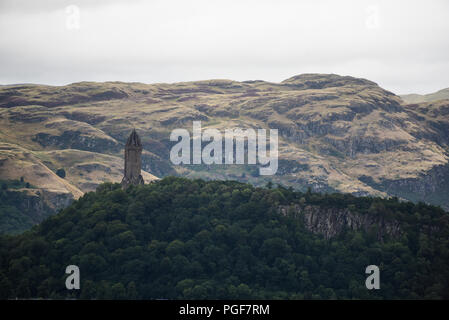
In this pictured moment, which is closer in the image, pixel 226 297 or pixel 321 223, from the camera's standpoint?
pixel 226 297

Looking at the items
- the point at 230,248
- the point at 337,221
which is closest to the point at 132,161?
the point at 230,248

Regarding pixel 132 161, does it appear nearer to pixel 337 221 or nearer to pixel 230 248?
pixel 230 248

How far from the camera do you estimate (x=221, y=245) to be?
152 meters

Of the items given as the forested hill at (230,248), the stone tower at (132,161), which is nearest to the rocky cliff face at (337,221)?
the forested hill at (230,248)

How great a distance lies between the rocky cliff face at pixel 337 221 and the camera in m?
156

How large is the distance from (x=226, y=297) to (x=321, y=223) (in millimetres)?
34459

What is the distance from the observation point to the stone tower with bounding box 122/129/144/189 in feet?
593

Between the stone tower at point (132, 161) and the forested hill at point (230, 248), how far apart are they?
9.43 metres

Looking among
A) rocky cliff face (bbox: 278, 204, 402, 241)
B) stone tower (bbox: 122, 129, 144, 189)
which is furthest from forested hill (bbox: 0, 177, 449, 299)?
stone tower (bbox: 122, 129, 144, 189)

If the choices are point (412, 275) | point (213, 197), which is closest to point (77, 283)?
point (213, 197)

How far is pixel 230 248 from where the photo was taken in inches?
6024

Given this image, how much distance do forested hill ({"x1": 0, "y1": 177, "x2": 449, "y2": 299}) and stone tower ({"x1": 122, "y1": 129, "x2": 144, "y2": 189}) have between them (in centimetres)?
943

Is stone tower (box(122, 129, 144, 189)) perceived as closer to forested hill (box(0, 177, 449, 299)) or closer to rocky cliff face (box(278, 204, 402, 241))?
forested hill (box(0, 177, 449, 299))
